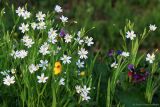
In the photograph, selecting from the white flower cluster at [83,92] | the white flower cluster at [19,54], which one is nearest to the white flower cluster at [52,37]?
the white flower cluster at [19,54]

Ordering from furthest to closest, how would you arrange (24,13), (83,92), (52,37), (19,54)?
(24,13)
(52,37)
(19,54)
(83,92)

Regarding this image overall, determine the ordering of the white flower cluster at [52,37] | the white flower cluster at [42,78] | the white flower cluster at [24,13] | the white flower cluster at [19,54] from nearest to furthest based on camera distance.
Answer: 1. the white flower cluster at [42,78]
2. the white flower cluster at [19,54]
3. the white flower cluster at [52,37]
4. the white flower cluster at [24,13]

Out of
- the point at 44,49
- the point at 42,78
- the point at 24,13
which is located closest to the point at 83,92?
the point at 42,78

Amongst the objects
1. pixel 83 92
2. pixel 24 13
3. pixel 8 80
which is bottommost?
pixel 83 92

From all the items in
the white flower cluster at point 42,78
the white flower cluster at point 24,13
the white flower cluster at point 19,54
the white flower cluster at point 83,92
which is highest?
the white flower cluster at point 24,13

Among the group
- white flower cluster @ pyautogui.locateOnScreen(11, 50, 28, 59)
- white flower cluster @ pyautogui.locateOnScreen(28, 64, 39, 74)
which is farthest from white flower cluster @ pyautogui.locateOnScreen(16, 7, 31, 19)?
white flower cluster @ pyautogui.locateOnScreen(28, 64, 39, 74)

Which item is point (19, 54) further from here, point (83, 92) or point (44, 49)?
point (83, 92)

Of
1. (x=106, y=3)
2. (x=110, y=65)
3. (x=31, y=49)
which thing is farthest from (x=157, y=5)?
(x=31, y=49)

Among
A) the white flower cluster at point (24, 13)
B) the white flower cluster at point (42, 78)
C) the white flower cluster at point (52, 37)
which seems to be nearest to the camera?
the white flower cluster at point (42, 78)

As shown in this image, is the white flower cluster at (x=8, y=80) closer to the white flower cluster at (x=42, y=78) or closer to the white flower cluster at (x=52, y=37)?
the white flower cluster at (x=42, y=78)

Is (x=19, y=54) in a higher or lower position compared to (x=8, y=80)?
higher

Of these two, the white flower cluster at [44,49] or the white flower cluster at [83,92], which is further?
the white flower cluster at [44,49]
